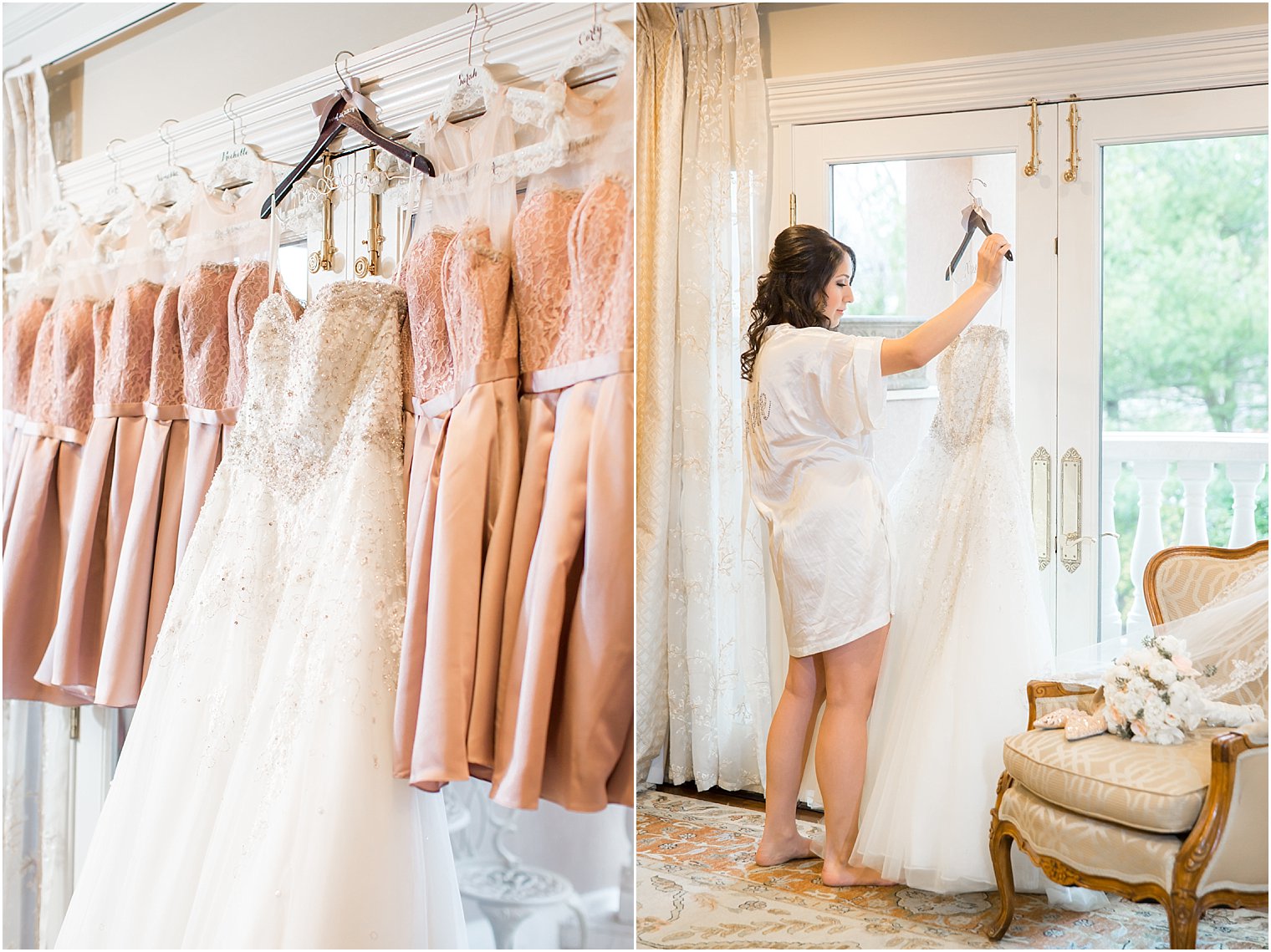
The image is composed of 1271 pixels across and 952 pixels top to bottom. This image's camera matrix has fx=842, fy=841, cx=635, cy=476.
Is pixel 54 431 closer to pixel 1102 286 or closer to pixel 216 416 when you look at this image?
pixel 216 416

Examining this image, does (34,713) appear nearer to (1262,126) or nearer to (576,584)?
(576,584)

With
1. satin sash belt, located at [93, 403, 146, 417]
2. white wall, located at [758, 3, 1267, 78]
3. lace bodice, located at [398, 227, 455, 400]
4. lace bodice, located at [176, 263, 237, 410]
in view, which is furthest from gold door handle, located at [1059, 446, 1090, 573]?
satin sash belt, located at [93, 403, 146, 417]

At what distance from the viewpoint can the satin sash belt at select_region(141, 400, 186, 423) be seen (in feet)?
4.14

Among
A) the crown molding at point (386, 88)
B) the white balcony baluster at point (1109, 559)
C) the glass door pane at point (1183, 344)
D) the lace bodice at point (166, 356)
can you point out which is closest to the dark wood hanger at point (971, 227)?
the glass door pane at point (1183, 344)

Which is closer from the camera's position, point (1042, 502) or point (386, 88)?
point (386, 88)

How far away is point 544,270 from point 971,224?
38.7 inches

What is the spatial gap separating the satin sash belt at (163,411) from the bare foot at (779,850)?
1282 mm

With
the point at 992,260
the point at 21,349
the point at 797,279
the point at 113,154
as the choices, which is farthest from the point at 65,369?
the point at 992,260

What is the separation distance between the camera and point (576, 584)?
0.97 metres

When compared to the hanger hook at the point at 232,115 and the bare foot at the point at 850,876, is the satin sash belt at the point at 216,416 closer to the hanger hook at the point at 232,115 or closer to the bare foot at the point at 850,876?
the hanger hook at the point at 232,115

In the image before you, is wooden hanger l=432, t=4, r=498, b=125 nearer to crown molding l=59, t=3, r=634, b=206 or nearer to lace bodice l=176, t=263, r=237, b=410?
crown molding l=59, t=3, r=634, b=206

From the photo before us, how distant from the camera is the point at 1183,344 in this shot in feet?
4.92

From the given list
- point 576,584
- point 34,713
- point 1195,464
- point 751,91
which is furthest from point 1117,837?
point 34,713

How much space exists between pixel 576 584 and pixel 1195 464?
1174 mm
